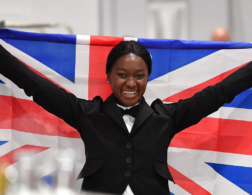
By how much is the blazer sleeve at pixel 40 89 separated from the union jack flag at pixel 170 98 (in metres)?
0.35

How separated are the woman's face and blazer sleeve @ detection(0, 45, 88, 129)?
160 mm

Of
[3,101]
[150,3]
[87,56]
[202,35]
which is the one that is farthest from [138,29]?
[3,101]

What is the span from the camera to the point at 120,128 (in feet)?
4.08

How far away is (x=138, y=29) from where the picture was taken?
126 inches

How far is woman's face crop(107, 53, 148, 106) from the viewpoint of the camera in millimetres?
1266

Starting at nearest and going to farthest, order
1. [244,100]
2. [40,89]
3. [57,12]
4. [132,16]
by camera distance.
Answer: [40,89] < [244,100] < [57,12] < [132,16]

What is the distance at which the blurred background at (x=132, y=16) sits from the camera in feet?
9.13

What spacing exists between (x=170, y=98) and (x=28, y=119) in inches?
28.5

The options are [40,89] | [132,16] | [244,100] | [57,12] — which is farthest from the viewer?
[132,16]

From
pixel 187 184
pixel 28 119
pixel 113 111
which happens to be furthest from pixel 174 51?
pixel 28 119

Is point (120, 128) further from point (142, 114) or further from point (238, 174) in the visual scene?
point (238, 174)

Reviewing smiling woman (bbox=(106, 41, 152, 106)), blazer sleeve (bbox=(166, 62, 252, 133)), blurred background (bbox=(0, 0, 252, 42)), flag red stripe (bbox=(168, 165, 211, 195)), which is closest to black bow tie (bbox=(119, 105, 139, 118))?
smiling woman (bbox=(106, 41, 152, 106))

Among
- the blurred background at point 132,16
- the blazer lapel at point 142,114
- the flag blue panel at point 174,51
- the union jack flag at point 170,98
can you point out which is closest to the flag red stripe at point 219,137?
the union jack flag at point 170,98

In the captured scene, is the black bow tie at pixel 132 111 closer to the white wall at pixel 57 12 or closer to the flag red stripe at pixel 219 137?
the flag red stripe at pixel 219 137
